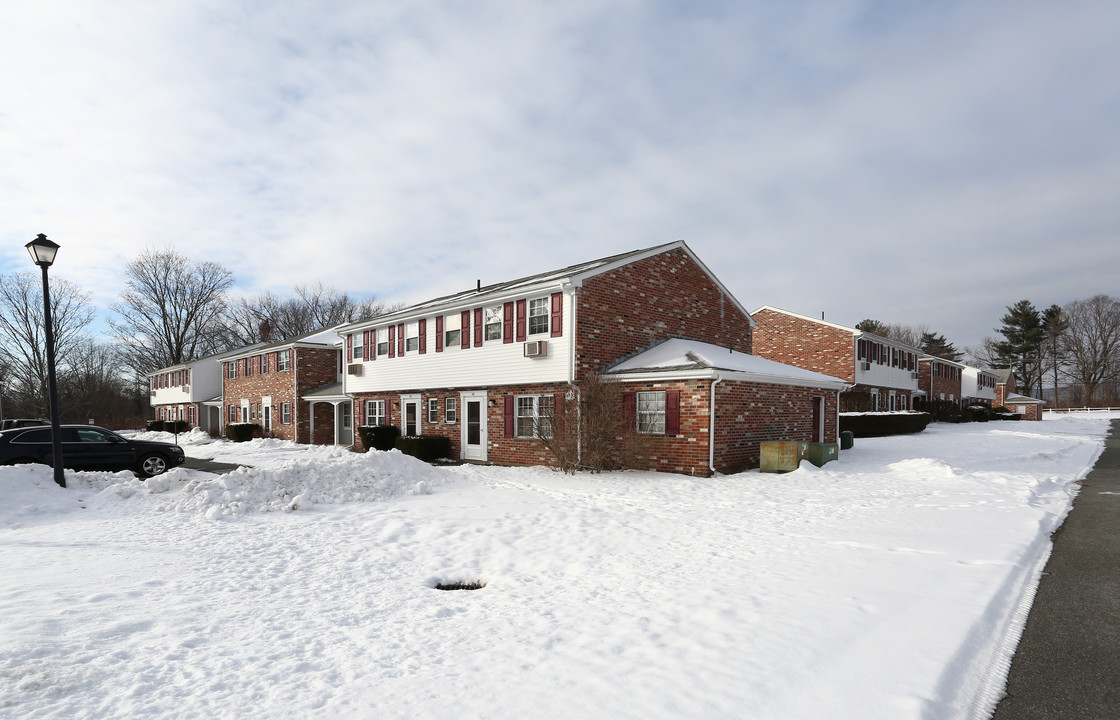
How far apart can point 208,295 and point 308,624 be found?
58994mm

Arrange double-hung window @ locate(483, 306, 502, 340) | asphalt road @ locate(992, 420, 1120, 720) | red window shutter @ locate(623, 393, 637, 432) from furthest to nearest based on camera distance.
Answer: double-hung window @ locate(483, 306, 502, 340), red window shutter @ locate(623, 393, 637, 432), asphalt road @ locate(992, 420, 1120, 720)

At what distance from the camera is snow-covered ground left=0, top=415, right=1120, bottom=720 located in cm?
359

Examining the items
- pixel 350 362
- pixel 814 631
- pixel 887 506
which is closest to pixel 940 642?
pixel 814 631

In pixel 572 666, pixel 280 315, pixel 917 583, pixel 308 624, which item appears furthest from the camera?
pixel 280 315

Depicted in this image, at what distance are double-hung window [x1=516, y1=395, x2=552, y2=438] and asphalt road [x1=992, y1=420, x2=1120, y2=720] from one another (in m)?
11.1

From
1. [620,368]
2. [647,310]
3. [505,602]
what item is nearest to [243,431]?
[647,310]

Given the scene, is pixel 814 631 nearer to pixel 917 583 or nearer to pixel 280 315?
pixel 917 583

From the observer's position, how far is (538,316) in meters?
17.6

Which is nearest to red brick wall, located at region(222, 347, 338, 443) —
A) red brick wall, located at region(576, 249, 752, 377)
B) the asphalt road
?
red brick wall, located at region(576, 249, 752, 377)

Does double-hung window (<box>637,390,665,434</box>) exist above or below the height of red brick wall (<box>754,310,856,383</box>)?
below

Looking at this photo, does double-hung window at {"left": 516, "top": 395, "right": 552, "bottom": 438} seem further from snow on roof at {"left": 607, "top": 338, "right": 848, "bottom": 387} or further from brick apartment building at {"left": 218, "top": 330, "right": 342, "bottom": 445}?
brick apartment building at {"left": 218, "top": 330, "right": 342, "bottom": 445}

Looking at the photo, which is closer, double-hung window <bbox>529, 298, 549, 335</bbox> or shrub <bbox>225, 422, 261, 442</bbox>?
double-hung window <bbox>529, 298, 549, 335</bbox>

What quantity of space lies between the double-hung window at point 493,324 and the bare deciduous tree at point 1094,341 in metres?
75.5

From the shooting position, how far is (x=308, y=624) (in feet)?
15.8
